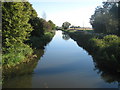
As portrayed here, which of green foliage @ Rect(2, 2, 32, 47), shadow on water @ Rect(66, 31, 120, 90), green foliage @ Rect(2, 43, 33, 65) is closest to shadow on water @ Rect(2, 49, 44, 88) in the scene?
green foliage @ Rect(2, 43, 33, 65)

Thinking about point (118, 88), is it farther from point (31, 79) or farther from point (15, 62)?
point (15, 62)

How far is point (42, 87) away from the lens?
26.4ft

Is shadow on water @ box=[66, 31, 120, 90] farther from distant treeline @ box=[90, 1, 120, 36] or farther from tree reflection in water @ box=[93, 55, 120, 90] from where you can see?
distant treeline @ box=[90, 1, 120, 36]

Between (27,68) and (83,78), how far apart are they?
4.57m

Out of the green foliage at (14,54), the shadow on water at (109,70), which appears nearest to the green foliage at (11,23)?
the green foliage at (14,54)

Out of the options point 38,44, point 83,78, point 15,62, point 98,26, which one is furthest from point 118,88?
point 98,26

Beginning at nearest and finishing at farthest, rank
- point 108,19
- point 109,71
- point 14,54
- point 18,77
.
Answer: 1. point 18,77
2. point 109,71
3. point 14,54
4. point 108,19

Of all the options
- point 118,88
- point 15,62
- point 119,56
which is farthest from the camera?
point 15,62

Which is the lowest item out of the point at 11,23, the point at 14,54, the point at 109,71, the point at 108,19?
the point at 109,71

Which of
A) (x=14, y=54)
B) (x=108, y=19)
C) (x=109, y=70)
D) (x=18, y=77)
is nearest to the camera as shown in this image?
(x=18, y=77)

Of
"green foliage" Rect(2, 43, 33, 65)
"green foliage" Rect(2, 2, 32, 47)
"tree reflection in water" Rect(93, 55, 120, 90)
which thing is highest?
"green foliage" Rect(2, 2, 32, 47)

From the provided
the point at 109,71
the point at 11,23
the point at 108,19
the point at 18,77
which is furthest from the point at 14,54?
the point at 108,19

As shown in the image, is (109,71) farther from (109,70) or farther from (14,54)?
(14,54)

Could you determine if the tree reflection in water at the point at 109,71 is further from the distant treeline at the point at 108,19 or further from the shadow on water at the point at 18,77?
the distant treeline at the point at 108,19
